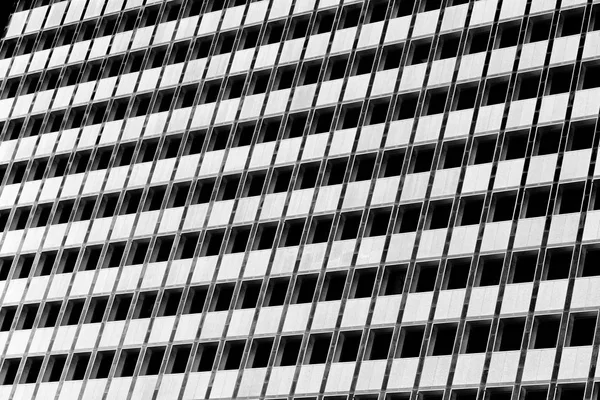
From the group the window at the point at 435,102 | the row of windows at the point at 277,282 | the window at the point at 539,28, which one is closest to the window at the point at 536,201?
the row of windows at the point at 277,282

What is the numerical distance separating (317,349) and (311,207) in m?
10.6

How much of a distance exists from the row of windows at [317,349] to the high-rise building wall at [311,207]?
0.14 meters

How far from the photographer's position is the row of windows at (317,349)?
82000mm

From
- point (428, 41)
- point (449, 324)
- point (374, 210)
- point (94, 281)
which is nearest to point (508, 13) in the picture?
point (428, 41)

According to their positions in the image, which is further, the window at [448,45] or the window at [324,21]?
the window at [324,21]

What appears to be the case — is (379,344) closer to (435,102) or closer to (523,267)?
(523,267)

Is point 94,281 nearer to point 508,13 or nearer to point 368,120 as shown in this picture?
point 368,120

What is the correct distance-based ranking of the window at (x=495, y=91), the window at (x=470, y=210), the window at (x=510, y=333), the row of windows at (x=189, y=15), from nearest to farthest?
the window at (x=510, y=333) → the window at (x=470, y=210) → the window at (x=495, y=91) → the row of windows at (x=189, y=15)

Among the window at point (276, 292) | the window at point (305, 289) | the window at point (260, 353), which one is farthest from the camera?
the window at point (276, 292)

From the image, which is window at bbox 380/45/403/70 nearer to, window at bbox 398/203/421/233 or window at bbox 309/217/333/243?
window at bbox 309/217/333/243

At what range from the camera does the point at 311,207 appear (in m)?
95.9

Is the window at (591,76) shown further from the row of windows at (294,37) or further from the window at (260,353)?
the window at (260,353)

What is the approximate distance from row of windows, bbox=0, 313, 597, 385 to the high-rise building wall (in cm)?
14

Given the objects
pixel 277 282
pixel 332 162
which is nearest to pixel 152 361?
pixel 277 282
